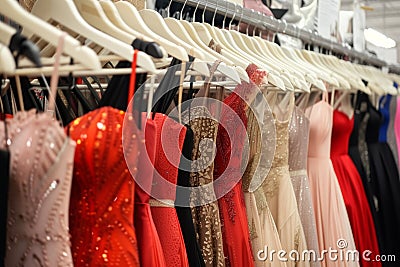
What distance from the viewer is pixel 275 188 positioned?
1951 mm

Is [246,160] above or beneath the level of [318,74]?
beneath

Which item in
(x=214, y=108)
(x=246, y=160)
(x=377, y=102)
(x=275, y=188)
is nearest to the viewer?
(x=214, y=108)

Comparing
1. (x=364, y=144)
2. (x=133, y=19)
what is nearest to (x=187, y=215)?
(x=133, y=19)

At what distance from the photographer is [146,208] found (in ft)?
4.29

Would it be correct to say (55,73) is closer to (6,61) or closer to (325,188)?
(6,61)

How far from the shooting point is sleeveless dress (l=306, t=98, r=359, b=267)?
217 centimetres

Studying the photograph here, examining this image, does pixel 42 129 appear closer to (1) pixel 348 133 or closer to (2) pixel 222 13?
(2) pixel 222 13

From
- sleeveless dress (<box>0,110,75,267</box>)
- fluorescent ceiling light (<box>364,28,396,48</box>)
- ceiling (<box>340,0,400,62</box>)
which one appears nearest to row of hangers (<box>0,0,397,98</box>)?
sleeveless dress (<box>0,110,75,267</box>)

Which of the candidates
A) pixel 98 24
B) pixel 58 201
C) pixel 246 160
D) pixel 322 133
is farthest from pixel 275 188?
pixel 58 201

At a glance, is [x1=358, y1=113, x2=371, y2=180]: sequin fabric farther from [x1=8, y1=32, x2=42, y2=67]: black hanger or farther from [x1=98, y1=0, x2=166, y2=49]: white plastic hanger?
[x1=8, y1=32, x2=42, y2=67]: black hanger

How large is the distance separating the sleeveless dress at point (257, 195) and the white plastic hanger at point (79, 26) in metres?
0.64

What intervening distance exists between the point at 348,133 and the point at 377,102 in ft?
1.50

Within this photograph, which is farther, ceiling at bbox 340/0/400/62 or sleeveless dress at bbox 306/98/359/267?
ceiling at bbox 340/0/400/62

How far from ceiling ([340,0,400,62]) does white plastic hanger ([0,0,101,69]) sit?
19.6 ft
